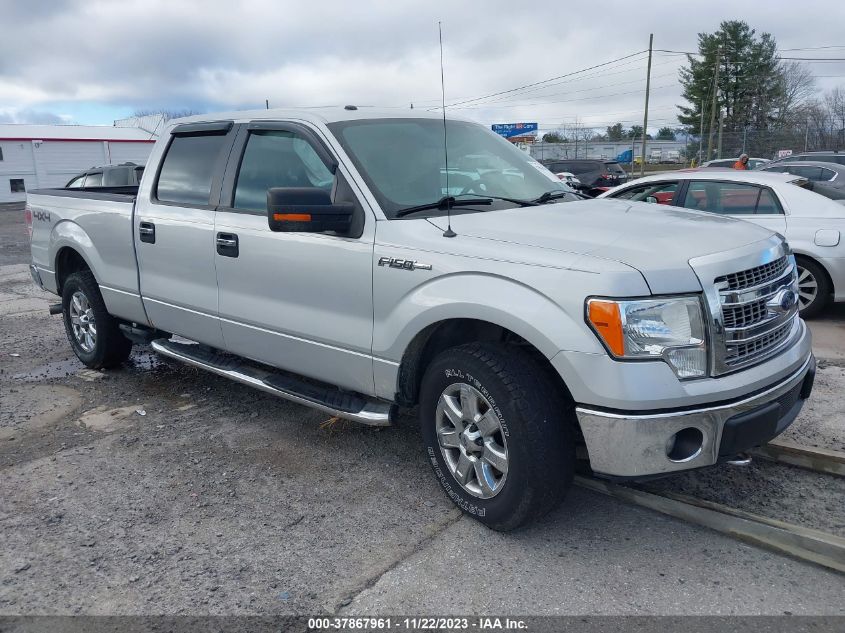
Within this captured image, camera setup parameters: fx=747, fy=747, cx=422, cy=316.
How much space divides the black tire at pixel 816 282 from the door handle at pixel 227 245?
18.5 feet

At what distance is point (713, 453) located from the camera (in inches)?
122

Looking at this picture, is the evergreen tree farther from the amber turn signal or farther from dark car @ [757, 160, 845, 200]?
the amber turn signal

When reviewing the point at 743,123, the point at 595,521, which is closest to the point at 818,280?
the point at 595,521

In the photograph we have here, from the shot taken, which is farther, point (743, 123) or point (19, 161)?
point (743, 123)

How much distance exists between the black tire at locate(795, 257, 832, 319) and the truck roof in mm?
4370

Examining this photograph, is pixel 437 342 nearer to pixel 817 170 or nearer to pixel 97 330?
pixel 97 330

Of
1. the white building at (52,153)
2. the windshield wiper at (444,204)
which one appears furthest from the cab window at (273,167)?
the white building at (52,153)

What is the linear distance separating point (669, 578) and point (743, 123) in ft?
214

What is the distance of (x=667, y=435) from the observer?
119 inches

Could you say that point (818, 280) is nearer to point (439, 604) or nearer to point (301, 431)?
point (301, 431)

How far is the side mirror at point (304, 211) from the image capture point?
3652mm

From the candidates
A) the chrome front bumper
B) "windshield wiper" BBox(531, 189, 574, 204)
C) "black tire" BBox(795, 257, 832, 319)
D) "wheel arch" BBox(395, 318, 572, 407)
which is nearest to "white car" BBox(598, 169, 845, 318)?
"black tire" BBox(795, 257, 832, 319)

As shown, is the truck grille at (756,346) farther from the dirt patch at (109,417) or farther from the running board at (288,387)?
the dirt patch at (109,417)

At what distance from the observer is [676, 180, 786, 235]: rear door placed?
24.8 ft
